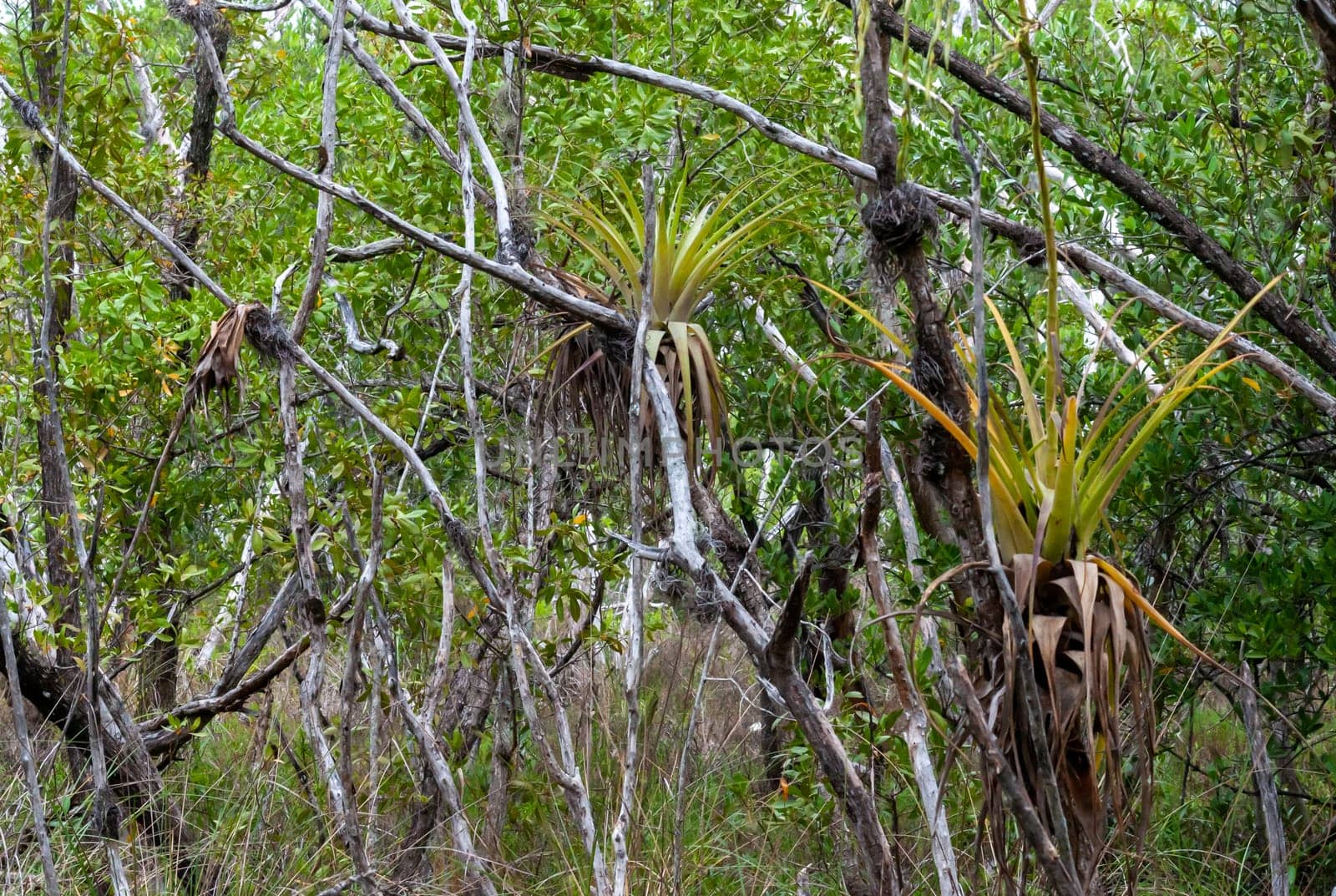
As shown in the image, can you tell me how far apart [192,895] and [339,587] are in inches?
46.7

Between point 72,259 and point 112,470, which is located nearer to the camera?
point 112,470

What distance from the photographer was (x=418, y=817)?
4.15m

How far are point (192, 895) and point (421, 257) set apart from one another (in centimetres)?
246

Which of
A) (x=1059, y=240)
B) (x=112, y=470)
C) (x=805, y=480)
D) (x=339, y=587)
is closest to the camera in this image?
(x=1059, y=240)

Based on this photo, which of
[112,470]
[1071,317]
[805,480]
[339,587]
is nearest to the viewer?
[112,470]

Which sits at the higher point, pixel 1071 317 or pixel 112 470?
pixel 1071 317

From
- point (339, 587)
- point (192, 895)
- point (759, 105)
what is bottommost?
point (192, 895)

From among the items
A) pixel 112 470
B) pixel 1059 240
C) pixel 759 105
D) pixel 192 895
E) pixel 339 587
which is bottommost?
pixel 192 895

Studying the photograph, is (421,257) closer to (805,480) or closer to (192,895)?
(805,480)

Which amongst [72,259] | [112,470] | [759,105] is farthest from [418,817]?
[759,105]

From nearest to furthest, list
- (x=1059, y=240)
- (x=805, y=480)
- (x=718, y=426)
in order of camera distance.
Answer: (x=718, y=426)
(x=1059, y=240)
(x=805, y=480)

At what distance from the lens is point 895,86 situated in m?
5.07

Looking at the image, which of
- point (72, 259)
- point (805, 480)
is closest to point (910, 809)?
point (805, 480)

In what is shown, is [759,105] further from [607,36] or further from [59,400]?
→ [59,400]
